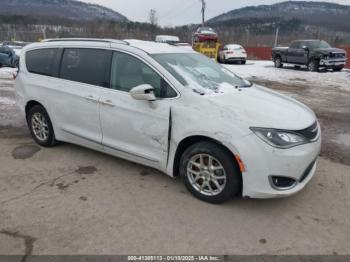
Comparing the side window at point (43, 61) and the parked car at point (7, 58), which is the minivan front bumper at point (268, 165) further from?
the parked car at point (7, 58)

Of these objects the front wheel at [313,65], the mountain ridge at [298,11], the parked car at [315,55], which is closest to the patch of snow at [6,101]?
the parked car at [315,55]

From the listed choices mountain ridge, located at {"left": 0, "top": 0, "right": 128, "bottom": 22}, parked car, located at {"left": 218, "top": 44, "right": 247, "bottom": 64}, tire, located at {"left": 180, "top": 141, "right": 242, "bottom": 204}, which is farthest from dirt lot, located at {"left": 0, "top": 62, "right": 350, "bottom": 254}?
mountain ridge, located at {"left": 0, "top": 0, "right": 128, "bottom": 22}

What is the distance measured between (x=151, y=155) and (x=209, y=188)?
2.63 feet

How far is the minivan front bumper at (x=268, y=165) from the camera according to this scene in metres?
3.19

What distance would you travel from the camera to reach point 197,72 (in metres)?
4.11

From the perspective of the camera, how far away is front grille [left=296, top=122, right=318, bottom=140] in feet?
11.2

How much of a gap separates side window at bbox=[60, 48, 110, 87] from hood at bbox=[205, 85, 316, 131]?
153 centimetres

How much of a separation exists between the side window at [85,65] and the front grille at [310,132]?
244 centimetres

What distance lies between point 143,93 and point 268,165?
1.54 meters

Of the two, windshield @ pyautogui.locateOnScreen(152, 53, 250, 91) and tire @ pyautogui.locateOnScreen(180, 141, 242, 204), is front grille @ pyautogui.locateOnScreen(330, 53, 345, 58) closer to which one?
windshield @ pyautogui.locateOnScreen(152, 53, 250, 91)

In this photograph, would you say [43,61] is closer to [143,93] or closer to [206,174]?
[143,93]

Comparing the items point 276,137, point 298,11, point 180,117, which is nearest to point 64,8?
point 298,11

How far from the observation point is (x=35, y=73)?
5.08 meters

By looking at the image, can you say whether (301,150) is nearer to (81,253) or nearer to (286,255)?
(286,255)
